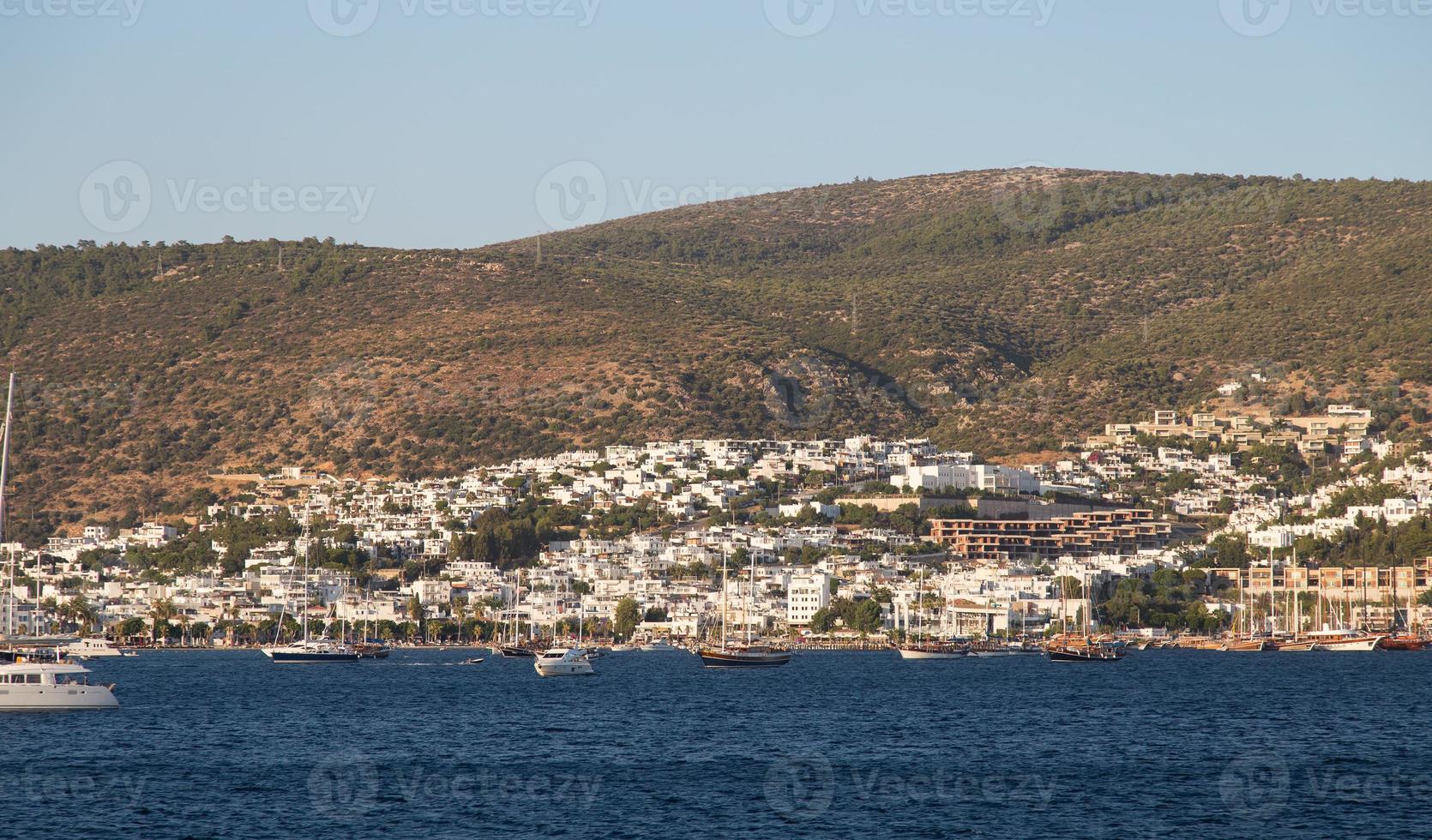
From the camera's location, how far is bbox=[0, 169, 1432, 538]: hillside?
156 meters

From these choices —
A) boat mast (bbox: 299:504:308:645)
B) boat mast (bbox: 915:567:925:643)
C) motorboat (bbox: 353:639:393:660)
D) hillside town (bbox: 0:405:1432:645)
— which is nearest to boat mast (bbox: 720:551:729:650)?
hillside town (bbox: 0:405:1432:645)

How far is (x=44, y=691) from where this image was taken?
59.2m

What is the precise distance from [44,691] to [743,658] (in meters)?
40.8

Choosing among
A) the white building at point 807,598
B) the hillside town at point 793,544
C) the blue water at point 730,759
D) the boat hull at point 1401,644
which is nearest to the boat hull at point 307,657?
the blue water at point 730,759

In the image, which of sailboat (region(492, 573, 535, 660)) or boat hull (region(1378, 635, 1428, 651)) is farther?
boat hull (region(1378, 635, 1428, 651))

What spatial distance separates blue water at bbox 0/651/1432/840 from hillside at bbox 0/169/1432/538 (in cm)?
7285

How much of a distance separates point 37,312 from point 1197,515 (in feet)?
338

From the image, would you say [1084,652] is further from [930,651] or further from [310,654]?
[310,654]

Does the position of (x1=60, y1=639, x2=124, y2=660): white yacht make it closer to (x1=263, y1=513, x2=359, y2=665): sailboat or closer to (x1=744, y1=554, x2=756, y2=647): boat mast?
(x1=263, y1=513, x2=359, y2=665): sailboat

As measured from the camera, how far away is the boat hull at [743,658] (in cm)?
9438

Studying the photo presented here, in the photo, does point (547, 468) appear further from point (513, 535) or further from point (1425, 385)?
point (1425, 385)

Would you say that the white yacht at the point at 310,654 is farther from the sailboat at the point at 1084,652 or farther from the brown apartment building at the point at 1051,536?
the brown apartment building at the point at 1051,536

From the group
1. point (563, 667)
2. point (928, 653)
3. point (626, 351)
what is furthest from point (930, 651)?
A: point (626, 351)

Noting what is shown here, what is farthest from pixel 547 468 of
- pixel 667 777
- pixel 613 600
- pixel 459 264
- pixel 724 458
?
pixel 667 777
